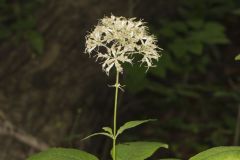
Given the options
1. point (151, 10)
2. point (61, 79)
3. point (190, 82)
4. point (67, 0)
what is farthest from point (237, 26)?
point (61, 79)

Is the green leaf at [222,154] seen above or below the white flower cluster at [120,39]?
below

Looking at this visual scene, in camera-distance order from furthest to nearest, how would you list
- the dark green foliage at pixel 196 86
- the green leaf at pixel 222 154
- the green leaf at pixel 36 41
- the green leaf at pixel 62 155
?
the dark green foliage at pixel 196 86
the green leaf at pixel 36 41
the green leaf at pixel 62 155
the green leaf at pixel 222 154

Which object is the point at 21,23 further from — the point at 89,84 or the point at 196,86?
the point at 196,86

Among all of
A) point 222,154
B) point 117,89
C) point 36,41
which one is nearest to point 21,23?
point 36,41

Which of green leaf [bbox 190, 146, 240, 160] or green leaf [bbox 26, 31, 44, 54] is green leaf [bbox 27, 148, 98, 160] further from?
green leaf [bbox 26, 31, 44, 54]

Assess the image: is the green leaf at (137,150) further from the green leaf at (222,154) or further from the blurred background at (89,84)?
the blurred background at (89,84)

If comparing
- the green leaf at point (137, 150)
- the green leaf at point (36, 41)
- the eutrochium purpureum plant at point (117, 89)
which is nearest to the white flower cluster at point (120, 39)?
the eutrochium purpureum plant at point (117, 89)

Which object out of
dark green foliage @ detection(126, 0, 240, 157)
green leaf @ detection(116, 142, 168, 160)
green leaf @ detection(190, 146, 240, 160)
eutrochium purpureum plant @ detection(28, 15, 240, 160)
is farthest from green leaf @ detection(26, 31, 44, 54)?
green leaf @ detection(190, 146, 240, 160)
